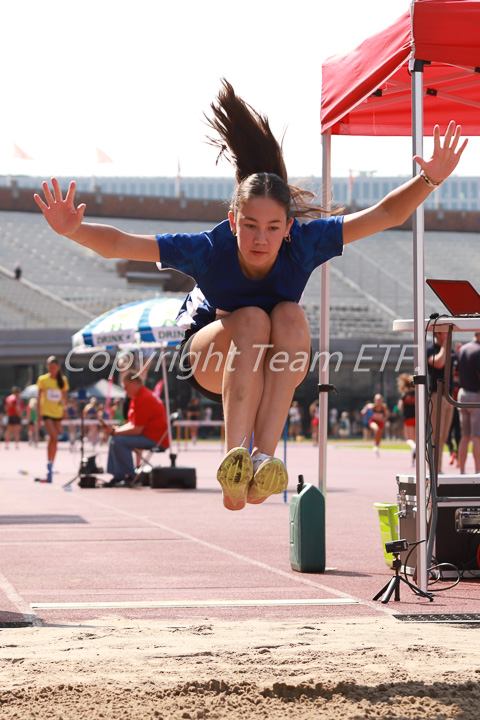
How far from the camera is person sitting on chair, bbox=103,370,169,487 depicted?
14219 mm

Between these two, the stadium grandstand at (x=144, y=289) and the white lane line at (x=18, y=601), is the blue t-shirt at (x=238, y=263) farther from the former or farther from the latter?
the stadium grandstand at (x=144, y=289)

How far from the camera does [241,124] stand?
16.9 ft

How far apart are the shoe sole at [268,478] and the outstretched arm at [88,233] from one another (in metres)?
1.05

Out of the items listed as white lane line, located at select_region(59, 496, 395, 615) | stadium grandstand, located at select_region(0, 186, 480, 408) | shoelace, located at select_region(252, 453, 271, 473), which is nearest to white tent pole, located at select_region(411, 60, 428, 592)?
white lane line, located at select_region(59, 496, 395, 615)

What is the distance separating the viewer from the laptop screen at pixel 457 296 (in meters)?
6.28

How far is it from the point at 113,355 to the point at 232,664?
37.1 metres

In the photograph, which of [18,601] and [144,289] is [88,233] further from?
[144,289]

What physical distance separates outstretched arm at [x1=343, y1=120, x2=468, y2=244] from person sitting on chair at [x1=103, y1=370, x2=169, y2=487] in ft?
31.3

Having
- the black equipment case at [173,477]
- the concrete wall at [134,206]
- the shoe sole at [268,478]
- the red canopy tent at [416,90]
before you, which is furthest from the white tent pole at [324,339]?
the concrete wall at [134,206]

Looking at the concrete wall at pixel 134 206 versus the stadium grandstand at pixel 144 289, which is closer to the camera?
the stadium grandstand at pixel 144 289

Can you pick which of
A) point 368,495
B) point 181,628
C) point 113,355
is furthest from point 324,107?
point 113,355

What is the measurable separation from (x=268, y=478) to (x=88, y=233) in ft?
4.35

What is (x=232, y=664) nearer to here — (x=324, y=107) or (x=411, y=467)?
(x=324, y=107)

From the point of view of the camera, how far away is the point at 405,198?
4.67 m
